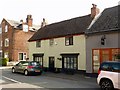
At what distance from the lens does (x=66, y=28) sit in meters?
26.8

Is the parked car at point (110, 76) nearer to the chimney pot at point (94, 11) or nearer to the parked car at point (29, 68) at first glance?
the parked car at point (29, 68)

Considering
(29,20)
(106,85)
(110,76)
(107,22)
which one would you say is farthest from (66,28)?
(29,20)

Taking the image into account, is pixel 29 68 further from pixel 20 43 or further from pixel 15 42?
pixel 20 43

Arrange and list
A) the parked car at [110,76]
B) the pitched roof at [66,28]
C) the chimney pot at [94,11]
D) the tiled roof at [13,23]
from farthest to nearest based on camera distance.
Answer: the tiled roof at [13,23]
the chimney pot at [94,11]
the pitched roof at [66,28]
the parked car at [110,76]

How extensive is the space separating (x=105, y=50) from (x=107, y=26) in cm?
224

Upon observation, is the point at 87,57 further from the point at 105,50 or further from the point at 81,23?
the point at 81,23

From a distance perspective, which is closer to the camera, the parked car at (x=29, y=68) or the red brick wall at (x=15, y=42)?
the parked car at (x=29, y=68)

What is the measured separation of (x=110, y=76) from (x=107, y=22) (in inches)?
373

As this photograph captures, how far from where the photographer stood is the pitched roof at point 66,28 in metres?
24.3

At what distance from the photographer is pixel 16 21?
49.1m

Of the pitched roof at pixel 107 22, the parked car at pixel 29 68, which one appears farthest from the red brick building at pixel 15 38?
the pitched roof at pixel 107 22

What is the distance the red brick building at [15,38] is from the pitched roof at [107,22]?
81.9 ft

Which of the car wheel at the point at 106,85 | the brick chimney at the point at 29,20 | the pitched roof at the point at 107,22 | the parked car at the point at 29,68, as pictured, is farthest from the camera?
the brick chimney at the point at 29,20

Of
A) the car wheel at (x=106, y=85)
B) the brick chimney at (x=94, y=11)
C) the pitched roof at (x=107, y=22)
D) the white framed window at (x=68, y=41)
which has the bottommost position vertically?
the car wheel at (x=106, y=85)
